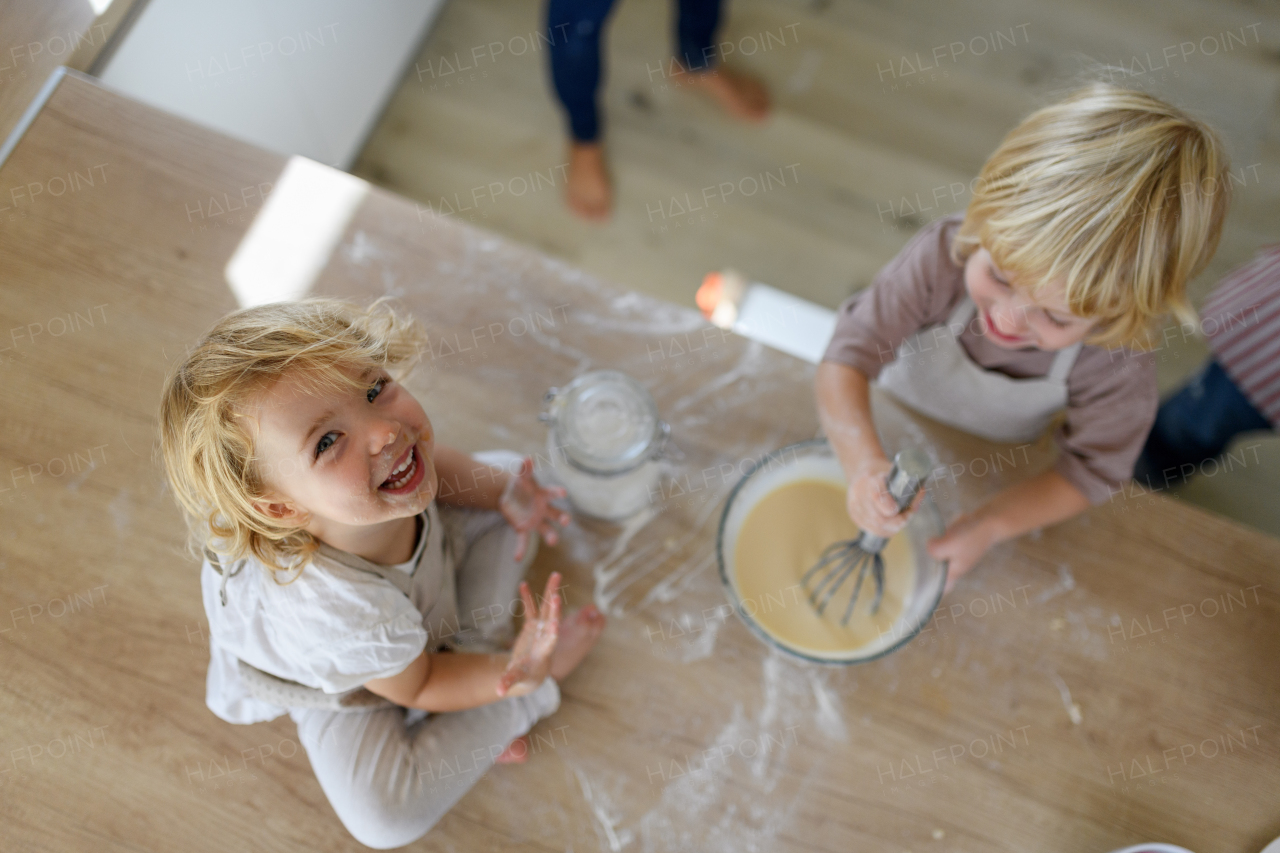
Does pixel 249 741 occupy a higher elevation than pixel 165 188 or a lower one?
lower

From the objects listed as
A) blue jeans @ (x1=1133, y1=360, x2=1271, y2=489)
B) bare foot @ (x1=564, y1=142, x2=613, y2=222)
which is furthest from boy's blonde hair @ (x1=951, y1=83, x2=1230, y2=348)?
bare foot @ (x1=564, y1=142, x2=613, y2=222)

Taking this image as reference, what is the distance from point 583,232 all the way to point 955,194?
81 centimetres

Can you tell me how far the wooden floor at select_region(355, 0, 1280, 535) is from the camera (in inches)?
71.7

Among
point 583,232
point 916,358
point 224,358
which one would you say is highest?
point 224,358

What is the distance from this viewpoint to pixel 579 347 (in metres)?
0.97

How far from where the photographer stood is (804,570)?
2.99ft

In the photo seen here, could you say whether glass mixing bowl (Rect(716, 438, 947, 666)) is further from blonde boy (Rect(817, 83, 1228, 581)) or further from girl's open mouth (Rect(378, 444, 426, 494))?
girl's open mouth (Rect(378, 444, 426, 494))

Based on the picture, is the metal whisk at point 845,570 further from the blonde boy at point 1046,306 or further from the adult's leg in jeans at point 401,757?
the adult's leg in jeans at point 401,757

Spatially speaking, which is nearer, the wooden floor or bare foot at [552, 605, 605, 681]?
bare foot at [552, 605, 605, 681]

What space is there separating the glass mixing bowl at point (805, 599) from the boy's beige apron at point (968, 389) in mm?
137

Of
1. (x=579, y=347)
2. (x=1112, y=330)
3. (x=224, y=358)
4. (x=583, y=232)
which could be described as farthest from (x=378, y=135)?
(x=1112, y=330)

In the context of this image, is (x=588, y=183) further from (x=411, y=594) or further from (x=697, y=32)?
(x=411, y=594)

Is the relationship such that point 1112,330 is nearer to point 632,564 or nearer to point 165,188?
point 632,564

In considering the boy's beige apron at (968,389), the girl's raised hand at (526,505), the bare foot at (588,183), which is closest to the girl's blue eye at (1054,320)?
the boy's beige apron at (968,389)
